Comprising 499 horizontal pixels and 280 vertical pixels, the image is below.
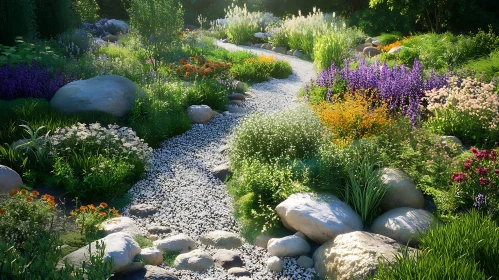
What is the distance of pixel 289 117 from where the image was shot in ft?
23.1

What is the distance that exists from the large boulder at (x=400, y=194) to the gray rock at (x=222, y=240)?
1775 mm

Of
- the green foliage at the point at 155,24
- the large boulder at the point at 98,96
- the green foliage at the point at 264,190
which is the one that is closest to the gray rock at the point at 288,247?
the green foliage at the point at 264,190

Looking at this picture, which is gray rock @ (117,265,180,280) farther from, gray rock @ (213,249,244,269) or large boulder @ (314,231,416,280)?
large boulder @ (314,231,416,280)

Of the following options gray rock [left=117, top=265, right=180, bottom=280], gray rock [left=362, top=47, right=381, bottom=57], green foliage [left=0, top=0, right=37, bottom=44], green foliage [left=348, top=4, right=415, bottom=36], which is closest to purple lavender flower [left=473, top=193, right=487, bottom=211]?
gray rock [left=117, top=265, right=180, bottom=280]

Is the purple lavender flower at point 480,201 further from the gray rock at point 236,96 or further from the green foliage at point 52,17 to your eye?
the green foliage at point 52,17

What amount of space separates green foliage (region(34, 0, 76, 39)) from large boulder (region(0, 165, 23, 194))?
9.72 metres

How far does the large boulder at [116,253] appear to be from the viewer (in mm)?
4137

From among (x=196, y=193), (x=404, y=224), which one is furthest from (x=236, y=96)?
(x=404, y=224)

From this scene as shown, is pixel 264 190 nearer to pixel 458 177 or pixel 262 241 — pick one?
pixel 262 241

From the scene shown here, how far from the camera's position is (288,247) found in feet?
16.0

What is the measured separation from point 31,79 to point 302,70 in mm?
7670

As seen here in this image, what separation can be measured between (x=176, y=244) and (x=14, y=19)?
9319mm

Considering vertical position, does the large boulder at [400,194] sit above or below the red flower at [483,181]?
below

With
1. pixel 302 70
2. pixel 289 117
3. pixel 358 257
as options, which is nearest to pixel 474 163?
pixel 358 257
